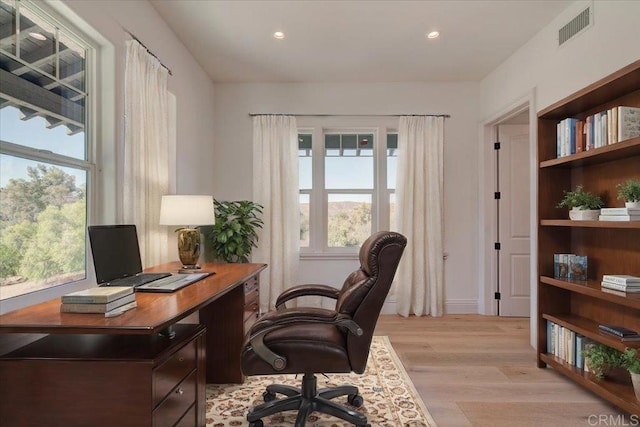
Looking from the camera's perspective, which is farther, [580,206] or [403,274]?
[403,274]

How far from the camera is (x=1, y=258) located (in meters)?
1.58

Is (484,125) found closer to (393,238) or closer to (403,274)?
(403,274)

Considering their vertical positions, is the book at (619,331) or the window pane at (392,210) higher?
the window pane at (392,210)

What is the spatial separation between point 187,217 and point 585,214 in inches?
109

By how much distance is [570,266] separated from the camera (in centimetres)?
261

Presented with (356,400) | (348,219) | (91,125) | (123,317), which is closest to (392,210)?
(348,219)

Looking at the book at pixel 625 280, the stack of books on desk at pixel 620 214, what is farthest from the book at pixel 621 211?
the book at pixel 625 280

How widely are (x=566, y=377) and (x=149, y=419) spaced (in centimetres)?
286

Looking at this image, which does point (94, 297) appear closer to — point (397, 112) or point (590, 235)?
point (590, 235)

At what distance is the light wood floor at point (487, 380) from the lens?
2105 mm

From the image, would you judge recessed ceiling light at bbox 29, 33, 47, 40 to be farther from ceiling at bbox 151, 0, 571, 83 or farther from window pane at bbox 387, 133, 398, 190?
window pane at bbox 387, 133, 398, 190

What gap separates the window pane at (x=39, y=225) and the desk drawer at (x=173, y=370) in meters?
0.86

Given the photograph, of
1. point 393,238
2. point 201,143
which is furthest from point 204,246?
point 393,238

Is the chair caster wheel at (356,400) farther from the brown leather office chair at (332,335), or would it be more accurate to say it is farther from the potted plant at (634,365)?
the potted plant at (634,365)
